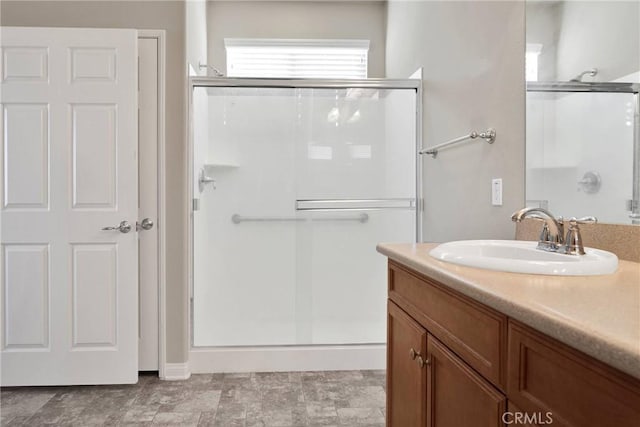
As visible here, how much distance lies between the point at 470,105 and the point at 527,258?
943 mm

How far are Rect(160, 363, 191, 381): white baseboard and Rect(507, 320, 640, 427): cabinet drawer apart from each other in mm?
2082

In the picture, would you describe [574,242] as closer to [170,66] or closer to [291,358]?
[291,358]

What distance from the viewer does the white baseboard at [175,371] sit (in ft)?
7.72

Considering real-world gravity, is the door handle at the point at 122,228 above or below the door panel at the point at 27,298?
above

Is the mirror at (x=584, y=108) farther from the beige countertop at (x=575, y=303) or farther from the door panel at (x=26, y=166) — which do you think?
the door panel at (x=26, y=166)

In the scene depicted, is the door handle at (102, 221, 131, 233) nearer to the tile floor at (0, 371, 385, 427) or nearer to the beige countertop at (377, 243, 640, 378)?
the tile floor at (0, 371, 385, 427)

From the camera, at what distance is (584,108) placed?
1.20 m

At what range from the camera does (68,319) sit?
224cm

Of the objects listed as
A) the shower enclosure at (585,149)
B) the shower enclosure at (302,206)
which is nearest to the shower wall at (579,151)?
the shower enclosure at (585,149)

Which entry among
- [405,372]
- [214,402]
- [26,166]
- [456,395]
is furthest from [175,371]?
[456,395]

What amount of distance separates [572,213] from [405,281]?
0.55 meters

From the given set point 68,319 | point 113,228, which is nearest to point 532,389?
point 113,228

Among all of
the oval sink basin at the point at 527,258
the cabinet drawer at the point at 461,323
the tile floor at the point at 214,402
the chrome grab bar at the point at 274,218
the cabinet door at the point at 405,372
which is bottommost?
the tile floor at the point at 214,402

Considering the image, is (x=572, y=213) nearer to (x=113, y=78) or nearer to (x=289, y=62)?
(x=113, y=78)
